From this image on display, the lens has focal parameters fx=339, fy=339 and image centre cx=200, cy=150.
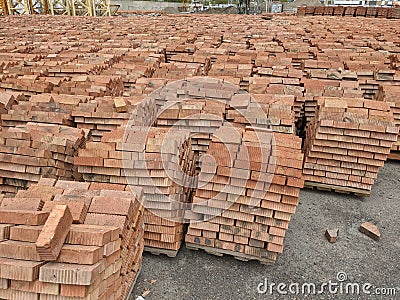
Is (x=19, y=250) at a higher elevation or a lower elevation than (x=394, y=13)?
higher

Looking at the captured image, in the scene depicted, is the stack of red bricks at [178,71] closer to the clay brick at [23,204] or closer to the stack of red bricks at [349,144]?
the stack of red bricks at [349,144]

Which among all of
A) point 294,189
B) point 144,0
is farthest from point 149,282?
point 144,0

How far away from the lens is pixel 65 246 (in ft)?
9.01

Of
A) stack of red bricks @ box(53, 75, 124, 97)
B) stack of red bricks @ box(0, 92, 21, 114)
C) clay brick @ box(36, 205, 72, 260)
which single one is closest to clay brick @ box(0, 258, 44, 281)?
clay brick @ box(36, 205, 72, 260)

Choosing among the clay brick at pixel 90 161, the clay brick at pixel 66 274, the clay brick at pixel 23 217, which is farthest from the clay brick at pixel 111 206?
the clay brick at pixel 90 161

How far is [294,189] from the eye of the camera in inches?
159

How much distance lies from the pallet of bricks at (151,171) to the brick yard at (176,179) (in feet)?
0.05

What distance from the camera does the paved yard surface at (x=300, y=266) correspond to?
4.01m

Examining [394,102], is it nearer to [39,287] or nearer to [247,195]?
[247,195]

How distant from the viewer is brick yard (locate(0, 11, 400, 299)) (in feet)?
9.44

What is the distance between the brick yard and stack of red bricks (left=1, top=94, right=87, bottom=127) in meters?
0.02

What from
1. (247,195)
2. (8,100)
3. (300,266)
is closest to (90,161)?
(247,195)

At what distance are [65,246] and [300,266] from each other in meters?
2.99

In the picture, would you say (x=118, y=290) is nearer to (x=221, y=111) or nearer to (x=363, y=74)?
(x=221, y=111)
